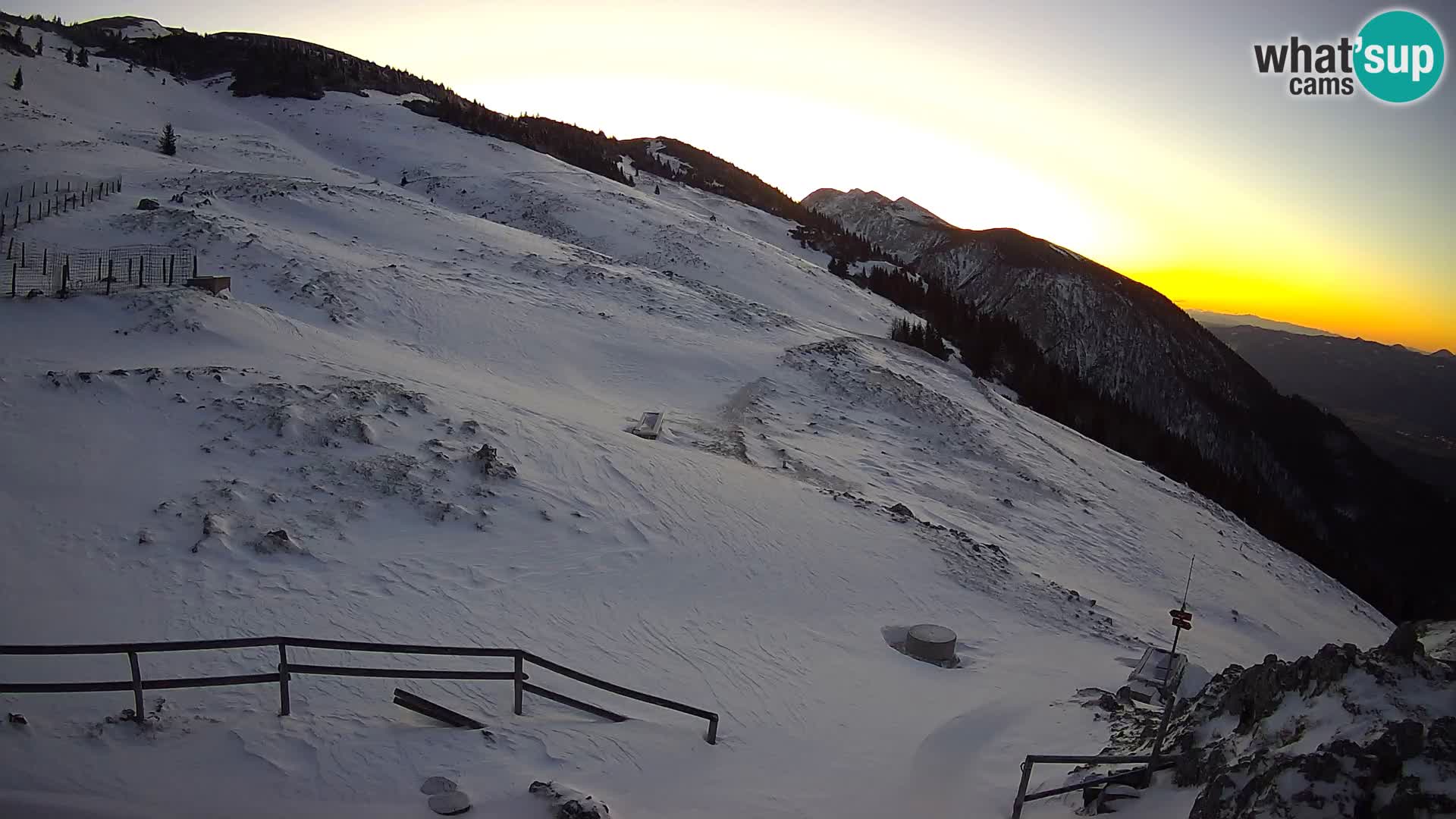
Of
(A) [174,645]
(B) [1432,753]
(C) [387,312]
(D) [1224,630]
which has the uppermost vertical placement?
(C) [387,312]

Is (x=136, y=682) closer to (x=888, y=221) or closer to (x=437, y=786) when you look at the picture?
(x=437, y=786)

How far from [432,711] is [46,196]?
31594 millimetres

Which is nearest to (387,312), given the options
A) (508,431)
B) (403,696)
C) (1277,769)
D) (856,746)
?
(508,431)

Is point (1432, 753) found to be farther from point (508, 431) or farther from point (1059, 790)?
point (508, 431)

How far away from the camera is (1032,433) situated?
31.1m

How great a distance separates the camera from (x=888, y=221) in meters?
129

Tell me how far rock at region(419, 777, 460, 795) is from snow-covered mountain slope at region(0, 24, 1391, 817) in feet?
0.44

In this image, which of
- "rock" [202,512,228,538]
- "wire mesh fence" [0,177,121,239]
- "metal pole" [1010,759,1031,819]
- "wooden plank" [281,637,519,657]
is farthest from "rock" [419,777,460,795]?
"wire mesh fence" [0,177,121,239]

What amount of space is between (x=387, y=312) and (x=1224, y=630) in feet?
81.6

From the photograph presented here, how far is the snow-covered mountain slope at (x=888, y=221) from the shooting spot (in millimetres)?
119000

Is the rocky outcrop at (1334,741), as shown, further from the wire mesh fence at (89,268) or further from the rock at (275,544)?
the wire mesh fence at (89,268)

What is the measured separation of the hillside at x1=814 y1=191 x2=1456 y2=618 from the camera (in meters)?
45.3

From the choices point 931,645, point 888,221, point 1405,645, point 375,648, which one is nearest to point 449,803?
point 375,648

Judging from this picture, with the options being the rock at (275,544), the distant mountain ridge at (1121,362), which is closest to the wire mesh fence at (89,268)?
the rock at (275,544)
